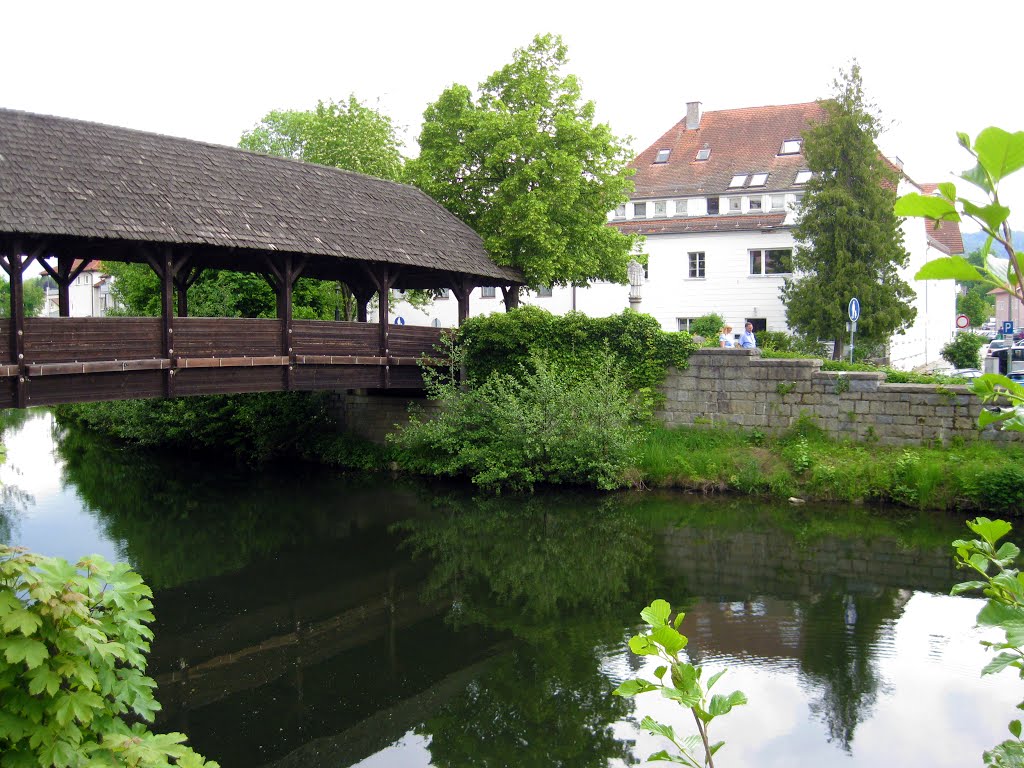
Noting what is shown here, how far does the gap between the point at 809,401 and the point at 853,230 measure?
10195 mm

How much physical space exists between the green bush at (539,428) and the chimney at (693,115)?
19.4 metres

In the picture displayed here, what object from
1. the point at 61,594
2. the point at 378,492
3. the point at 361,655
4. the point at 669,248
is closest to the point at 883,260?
the point at 669,248

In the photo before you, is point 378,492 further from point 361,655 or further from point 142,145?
point 361,655

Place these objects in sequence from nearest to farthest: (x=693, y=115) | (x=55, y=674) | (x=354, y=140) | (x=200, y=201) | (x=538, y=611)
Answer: (x=55, y=674) < (x=538, y=611) < (x=200, y=201) < (x=354, y=140) < (x=693, y=115)

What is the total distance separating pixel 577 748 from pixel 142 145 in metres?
12.3

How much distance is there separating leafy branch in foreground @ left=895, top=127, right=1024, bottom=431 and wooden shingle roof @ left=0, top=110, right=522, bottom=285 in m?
11.8

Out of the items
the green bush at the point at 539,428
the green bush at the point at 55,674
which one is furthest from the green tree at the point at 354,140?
the green bush at the point at 55,674

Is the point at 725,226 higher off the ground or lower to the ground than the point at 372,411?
higher

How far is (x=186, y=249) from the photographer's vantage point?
13633mm

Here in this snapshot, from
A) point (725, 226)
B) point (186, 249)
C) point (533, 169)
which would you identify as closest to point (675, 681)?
point (186, 249)

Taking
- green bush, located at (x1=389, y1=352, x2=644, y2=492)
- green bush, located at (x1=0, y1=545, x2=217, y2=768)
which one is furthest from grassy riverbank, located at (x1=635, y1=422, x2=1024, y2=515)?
green bush, located at (x1=0, y1=545, x2=217, y2=768)

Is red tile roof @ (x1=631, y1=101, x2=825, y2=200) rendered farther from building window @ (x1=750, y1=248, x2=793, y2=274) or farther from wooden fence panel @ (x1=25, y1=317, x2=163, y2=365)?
wooden fence panel @ (x1=25, y1=317, x2=163, y2=365)

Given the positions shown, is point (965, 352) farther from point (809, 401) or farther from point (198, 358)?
point (198, 358)

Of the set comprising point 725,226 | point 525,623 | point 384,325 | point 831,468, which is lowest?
point 525,623
